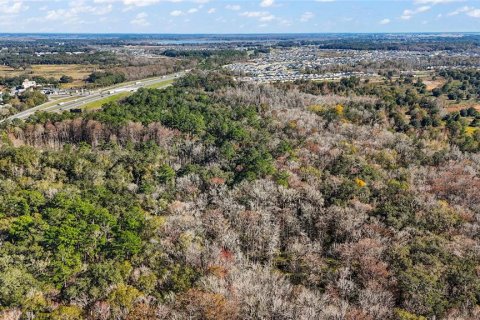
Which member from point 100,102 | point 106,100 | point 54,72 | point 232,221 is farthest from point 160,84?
point 232,221

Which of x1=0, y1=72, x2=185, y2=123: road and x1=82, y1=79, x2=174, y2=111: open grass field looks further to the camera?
x1=82, y1=79, x2=174, y2=111: open grass field

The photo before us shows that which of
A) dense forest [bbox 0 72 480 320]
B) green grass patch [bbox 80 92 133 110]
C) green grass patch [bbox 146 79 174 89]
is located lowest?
dense forest [bbox 0 72 480 320]

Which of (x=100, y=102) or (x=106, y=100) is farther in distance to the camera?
(x=106, y=100)

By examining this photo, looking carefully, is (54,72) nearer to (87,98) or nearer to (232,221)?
(87,98)

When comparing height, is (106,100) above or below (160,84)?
below

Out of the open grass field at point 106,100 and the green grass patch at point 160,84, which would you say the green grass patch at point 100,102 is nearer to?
the open grass field at point 106,100

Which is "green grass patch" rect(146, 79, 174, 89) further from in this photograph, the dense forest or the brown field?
the dense forest

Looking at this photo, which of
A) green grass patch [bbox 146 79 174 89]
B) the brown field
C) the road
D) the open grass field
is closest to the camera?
the road

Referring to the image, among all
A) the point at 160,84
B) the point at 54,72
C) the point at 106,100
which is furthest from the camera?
the point at 54,72

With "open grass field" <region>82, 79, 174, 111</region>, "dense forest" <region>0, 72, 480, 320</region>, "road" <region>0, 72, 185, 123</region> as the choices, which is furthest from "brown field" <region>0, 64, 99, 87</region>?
"dense forest" <region>0, 72, 480, 320</region>
